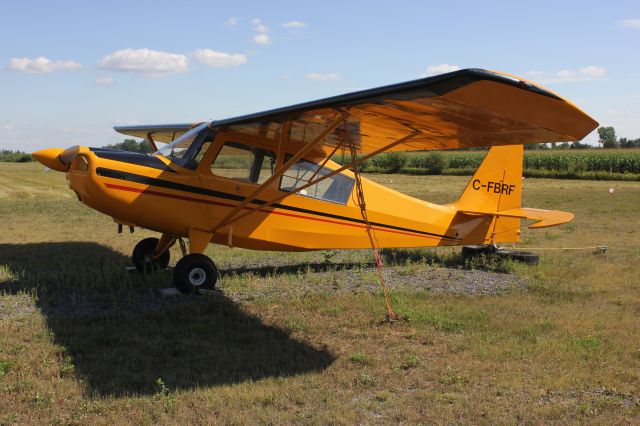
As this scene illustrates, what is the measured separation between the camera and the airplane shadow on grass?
5492 millimetres

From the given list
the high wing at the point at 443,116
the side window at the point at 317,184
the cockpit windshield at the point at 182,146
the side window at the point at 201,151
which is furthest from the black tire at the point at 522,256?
the cockpit windshield at the point at 182,146

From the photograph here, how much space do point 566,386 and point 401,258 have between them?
6.14 m

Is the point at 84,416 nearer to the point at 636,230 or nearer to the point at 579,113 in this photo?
the point at 579,113

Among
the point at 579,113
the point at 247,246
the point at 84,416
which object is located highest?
the point at 579,113

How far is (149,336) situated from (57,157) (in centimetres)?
371

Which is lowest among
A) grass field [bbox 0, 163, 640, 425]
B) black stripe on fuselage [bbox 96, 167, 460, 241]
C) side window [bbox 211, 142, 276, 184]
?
grass field [bbox 0, 163, 640, 425]

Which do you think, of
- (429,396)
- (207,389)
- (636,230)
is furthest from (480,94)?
(636,230)

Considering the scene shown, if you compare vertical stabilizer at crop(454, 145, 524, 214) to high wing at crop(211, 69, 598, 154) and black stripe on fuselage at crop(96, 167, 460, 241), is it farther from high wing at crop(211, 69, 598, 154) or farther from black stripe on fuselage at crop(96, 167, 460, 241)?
high wing at crop(211, 69, 598, 154)

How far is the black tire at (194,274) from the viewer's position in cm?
825

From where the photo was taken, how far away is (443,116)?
6.52 m

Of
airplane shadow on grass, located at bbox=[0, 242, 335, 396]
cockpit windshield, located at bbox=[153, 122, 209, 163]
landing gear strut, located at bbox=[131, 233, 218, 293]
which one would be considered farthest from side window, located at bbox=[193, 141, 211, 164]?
airplane shadow on grass, located at bbox=[0, 242, 335, 396]

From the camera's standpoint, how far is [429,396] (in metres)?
5.10

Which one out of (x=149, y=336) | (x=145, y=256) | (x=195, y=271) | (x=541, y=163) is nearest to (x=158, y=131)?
(x=145, y=256)

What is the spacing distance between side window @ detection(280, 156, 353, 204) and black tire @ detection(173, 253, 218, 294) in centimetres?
163
